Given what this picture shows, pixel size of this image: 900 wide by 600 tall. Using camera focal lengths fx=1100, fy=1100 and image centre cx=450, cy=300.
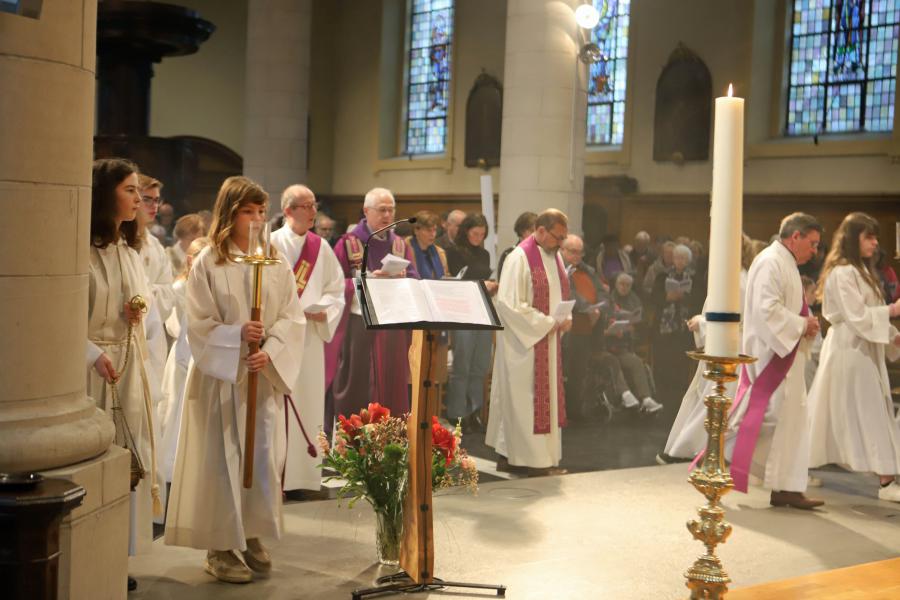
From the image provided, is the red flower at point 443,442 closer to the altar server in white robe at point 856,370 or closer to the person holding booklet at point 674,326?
the altar server in white robe at point 856,370

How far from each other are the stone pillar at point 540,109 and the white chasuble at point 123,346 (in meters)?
7.01

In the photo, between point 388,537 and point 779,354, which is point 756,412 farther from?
point 388,537

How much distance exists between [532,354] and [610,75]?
400 inches

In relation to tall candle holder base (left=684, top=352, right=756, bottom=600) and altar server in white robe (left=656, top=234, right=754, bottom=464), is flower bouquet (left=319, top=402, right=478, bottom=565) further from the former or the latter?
altar server in white robe (left=656, top=234, right=754, bottom=464)

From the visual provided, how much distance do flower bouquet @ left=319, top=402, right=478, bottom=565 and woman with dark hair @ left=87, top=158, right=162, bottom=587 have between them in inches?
31.6

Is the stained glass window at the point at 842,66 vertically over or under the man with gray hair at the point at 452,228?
over

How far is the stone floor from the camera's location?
482cm

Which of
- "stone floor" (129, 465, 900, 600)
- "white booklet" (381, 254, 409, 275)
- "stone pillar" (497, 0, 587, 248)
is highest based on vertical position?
"stone pillar" (497, 0, 587, 248)

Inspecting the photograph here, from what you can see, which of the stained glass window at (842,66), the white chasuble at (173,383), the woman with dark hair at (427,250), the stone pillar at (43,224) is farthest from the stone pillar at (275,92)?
the stone pillar at (43,224)

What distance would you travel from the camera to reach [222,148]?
1836cm

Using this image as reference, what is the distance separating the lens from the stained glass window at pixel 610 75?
16.5m

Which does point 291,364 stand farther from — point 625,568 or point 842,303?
point 842,303

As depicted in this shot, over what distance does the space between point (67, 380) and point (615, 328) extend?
289 inches

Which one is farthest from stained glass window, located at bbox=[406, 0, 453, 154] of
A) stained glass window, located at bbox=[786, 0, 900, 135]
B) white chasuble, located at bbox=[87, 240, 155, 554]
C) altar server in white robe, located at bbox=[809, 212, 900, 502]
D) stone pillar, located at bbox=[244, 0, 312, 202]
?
white chasuble, located at bbox=[87, 240, 155, 554]
